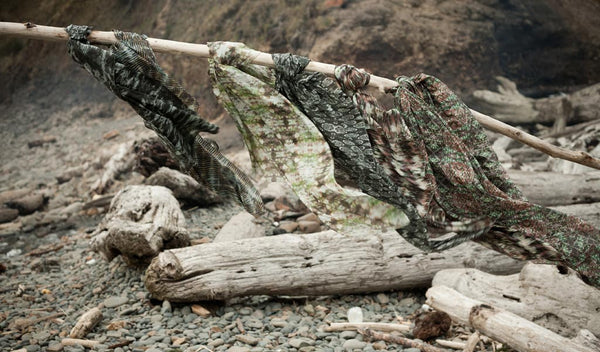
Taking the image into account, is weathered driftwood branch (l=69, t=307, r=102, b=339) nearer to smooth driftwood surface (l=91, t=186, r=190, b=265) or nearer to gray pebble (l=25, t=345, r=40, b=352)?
gray pebble (l=25, t=345, r=40, b=352)

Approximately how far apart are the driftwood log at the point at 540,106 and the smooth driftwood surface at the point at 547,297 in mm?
5486

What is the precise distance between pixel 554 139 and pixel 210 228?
5455 mm

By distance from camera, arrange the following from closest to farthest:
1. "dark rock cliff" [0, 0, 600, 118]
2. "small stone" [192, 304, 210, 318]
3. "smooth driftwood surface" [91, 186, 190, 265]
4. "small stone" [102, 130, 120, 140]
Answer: "small stone" [192, 304, 210, 318] → "smooth driftwood surface" [91, 186, 190, 265] → "dark rock cliff" [0, 0, 600, 118] → "small stone" [102, 130, 120, 140]

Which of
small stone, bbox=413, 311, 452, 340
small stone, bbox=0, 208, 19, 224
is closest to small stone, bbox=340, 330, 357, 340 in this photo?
small stone, bbox=413, 311, 452, 340

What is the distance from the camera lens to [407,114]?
2346 mm

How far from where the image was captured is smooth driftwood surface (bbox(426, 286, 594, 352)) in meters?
2.47

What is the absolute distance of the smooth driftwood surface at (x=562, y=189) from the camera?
4598 mm

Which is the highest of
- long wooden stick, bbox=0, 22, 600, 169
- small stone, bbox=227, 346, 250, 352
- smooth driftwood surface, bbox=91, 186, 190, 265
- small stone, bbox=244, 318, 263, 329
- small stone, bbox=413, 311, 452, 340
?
long wooden stick, bbox=0, 22, 600, 169

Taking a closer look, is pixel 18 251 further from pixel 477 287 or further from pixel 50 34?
pixel 477 287

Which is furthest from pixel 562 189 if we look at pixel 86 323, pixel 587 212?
pixel 86 323

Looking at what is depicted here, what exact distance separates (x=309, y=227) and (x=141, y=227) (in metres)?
1.64

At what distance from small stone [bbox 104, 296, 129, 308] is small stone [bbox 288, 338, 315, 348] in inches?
57.6

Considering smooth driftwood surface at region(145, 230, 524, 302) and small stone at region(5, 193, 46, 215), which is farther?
small stone at region(5, 193, 46, 215)

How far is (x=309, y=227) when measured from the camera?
15.3 feet
